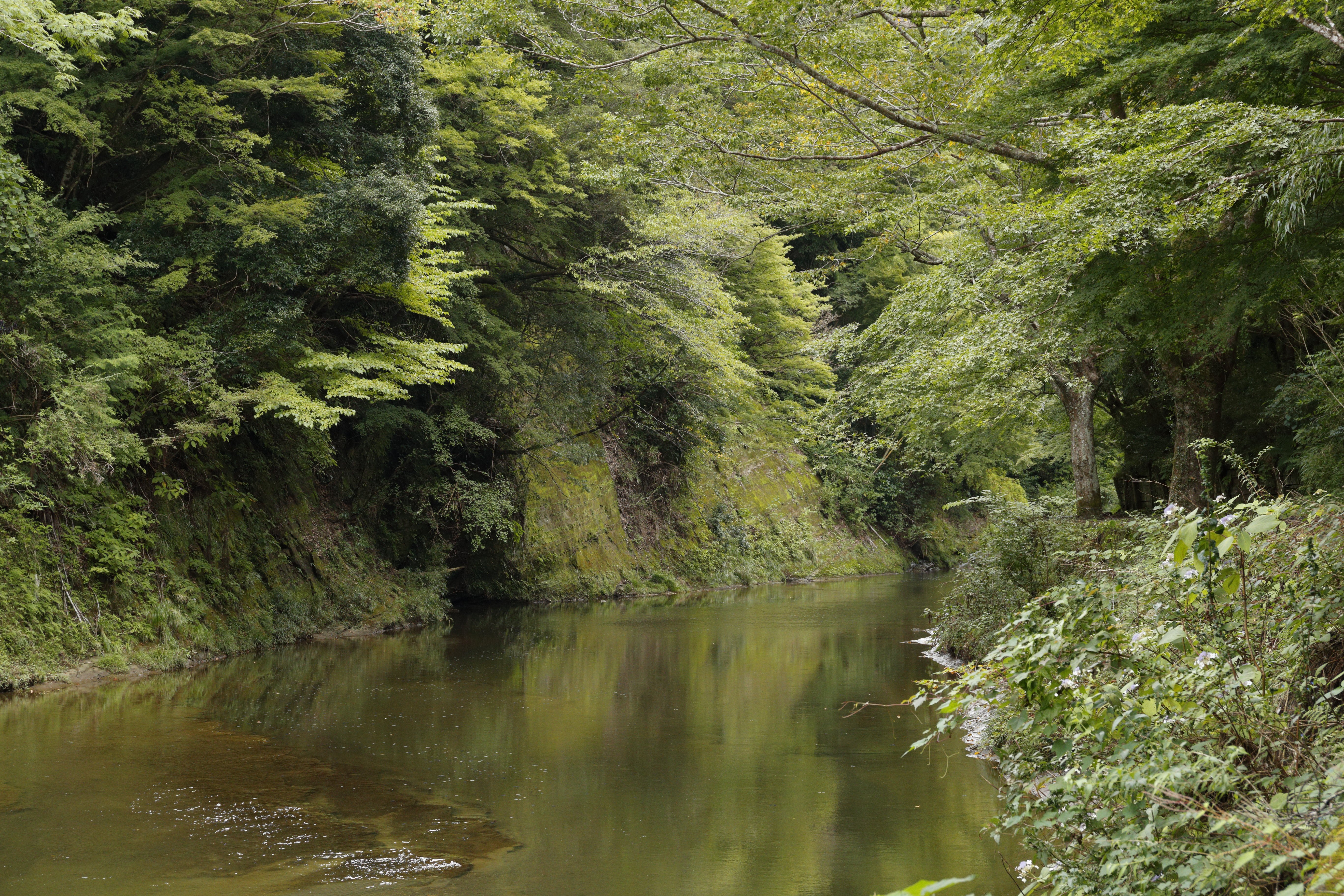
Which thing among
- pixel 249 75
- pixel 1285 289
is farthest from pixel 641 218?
pixel 1285 289

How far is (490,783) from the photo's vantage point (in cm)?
709

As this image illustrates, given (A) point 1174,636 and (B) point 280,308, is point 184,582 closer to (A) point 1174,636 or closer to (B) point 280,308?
(B) point 280,308

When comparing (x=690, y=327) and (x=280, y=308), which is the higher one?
(x=690, y=327)

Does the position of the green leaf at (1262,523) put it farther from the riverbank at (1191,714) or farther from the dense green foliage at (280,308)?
the dense green foliage at (280,308)

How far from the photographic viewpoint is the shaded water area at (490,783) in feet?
17.2

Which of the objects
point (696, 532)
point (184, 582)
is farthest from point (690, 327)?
point (184, 582)

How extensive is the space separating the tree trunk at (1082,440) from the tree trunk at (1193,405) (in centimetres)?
329

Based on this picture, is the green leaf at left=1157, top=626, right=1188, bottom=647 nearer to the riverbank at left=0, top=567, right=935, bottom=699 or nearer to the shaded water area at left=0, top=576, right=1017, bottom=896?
the shaded water area at left=0, top=576, right=1017, bottom=896

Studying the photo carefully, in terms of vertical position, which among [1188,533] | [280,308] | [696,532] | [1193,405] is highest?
[280,308]

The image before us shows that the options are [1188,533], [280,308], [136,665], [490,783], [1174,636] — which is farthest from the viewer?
[280,308]

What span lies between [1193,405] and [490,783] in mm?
7665

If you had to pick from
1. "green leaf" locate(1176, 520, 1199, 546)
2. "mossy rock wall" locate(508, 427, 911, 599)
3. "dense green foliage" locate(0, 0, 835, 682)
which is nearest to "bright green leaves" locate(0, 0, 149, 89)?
"dense green foliage" locate(0, 0, 835, 682)

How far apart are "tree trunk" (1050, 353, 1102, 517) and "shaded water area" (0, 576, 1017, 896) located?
12.0 feet

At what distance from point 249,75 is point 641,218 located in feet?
27.1
